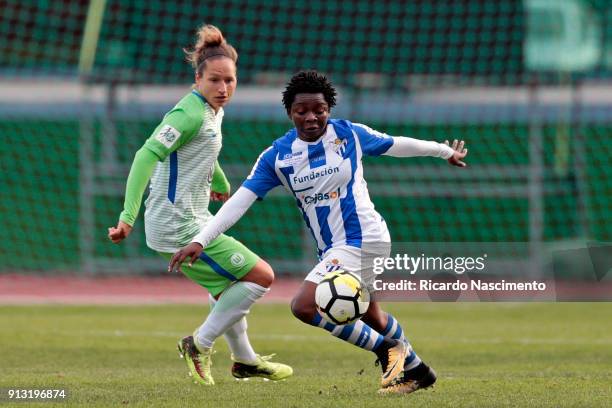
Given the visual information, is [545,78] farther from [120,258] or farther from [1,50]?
[1,50]

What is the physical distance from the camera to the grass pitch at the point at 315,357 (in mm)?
6535

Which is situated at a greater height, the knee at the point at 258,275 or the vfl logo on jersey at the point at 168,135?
the vfl logo on jersey at the point at 168,135

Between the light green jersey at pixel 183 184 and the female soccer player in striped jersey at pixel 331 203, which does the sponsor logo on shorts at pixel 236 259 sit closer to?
the light green jersey at pixel 183 184

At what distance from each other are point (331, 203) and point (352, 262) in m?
0.37

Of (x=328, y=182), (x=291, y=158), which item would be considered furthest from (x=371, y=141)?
(x=291, y=158)

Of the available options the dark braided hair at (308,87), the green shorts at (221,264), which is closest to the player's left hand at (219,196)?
the green shorts at (221,264)

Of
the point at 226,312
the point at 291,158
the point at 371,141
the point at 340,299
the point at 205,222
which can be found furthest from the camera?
the point at 205,222

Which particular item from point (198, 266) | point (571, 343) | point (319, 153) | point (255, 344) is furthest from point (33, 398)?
point (571, 343)

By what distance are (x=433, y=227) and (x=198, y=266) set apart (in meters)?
11.1

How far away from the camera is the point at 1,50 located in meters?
18.9

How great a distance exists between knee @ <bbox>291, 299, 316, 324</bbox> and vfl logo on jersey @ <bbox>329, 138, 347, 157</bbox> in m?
0.92

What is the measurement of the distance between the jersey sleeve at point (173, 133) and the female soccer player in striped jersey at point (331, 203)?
1.95 ft

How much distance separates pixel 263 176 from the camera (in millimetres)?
6969

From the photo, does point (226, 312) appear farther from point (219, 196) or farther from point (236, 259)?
point (219, 196)
